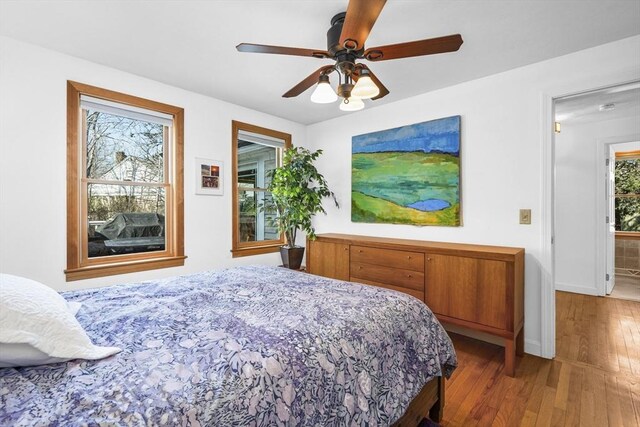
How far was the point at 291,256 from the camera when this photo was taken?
3.74 meters

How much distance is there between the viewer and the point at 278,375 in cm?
95

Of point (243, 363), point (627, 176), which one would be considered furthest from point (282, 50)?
point (627, 176)

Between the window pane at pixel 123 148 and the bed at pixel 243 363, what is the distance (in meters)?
1.46

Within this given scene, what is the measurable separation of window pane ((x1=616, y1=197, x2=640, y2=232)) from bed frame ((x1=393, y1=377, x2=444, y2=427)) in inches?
235

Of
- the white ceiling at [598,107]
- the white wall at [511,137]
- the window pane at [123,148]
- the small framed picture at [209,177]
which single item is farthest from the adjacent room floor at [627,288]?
the window pane at [123,148]

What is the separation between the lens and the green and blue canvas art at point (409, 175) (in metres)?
2.95

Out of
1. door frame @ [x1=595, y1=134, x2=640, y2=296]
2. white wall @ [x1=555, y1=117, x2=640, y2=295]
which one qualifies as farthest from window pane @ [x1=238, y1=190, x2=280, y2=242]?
door frame @ [x1=595, y1=134, x2=640, y2=296]

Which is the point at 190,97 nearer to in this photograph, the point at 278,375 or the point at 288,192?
the point at 288,192

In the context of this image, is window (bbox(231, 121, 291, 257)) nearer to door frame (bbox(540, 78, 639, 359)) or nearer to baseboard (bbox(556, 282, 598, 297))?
door frame (bbox(540, 78, 639, 359))

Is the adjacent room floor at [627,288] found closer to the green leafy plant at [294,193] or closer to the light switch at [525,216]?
the light switch at [525,216]

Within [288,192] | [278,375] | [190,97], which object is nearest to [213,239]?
[288,192]

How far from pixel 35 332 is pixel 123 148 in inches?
93.8

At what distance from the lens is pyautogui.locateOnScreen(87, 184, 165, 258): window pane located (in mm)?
2639

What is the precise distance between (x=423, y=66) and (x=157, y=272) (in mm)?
3056
